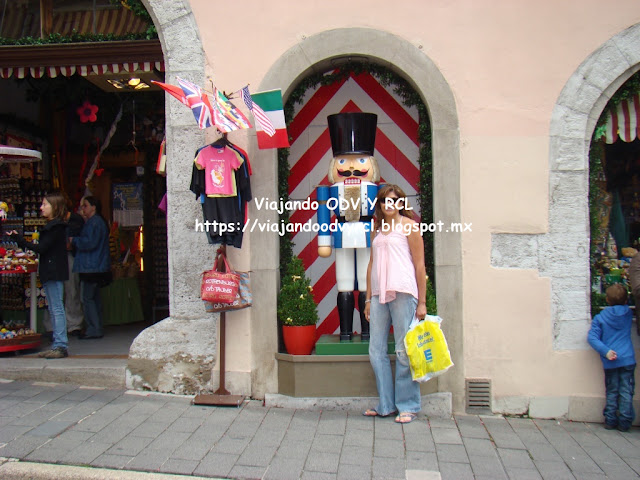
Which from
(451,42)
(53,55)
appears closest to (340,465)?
(451,42)

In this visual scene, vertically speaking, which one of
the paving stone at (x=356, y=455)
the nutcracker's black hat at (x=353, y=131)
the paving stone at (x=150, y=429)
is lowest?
the paving stone at (x=356, y=455)

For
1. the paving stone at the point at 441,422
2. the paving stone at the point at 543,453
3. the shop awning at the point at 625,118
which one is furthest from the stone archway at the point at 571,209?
the paving stone at the point at 441,422

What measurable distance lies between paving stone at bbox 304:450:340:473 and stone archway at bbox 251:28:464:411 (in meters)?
1.45

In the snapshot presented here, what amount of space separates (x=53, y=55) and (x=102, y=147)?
222 cm

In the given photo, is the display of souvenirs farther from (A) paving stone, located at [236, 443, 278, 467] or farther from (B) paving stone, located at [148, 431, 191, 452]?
(A) paving stone, located at [236, 443, 278, 467]

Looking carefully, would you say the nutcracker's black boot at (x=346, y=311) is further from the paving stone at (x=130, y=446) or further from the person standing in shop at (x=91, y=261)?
the person standing in shop at (x=91, y=261)

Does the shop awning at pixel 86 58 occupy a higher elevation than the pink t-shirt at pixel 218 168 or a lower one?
higher

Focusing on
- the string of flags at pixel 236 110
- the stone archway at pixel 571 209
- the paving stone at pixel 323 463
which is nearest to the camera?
the paving stone at pixel 323 463

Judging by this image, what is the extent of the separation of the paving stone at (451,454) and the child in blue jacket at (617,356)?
1525 millimetres

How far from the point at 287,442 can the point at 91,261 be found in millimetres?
3907

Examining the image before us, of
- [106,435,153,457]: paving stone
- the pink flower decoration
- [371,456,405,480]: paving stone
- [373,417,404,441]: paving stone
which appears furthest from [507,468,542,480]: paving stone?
the pink flower decoration

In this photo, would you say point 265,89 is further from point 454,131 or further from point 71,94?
point 71,94

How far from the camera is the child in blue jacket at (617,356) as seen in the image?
15.4 ft

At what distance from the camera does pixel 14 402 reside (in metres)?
4.88
